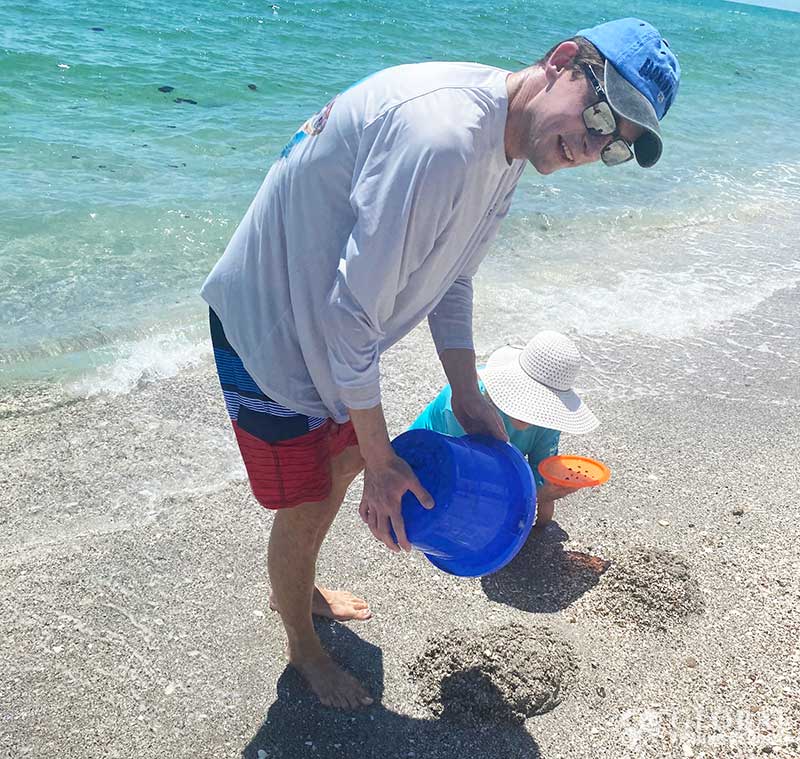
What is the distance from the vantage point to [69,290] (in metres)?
5.63

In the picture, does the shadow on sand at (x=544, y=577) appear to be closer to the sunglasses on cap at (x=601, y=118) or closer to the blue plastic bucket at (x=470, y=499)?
the blue plastic bucket at (x=470, y=499)

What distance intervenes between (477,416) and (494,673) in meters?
0.81

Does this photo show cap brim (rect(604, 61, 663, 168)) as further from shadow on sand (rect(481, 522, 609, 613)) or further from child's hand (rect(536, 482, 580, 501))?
shadow on sand (rect(481, 522, 609, 613))

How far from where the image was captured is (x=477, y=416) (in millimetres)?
2502

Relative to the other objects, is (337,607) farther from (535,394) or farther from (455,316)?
(455,316)

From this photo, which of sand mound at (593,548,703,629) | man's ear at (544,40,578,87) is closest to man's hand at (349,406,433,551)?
man's ear at (544,40,578,87)

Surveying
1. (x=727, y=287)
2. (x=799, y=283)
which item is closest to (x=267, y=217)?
(x=727, y=287)

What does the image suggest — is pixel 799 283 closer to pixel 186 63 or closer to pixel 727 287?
pixel 727 287

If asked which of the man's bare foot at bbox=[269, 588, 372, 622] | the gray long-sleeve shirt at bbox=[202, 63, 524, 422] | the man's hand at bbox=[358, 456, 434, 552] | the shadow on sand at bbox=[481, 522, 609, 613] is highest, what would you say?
the gray long-sleeve shirt at bbox=[202, 63, 524, 422]

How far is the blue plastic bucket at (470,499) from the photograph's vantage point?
7.41ft

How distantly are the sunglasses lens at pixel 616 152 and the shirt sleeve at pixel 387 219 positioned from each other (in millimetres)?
331

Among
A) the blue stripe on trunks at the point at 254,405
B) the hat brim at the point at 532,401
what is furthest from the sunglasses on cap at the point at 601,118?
the hat brim at the point at 532,401

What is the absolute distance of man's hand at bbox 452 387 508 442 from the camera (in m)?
2.48

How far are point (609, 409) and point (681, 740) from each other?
6.77 feet
